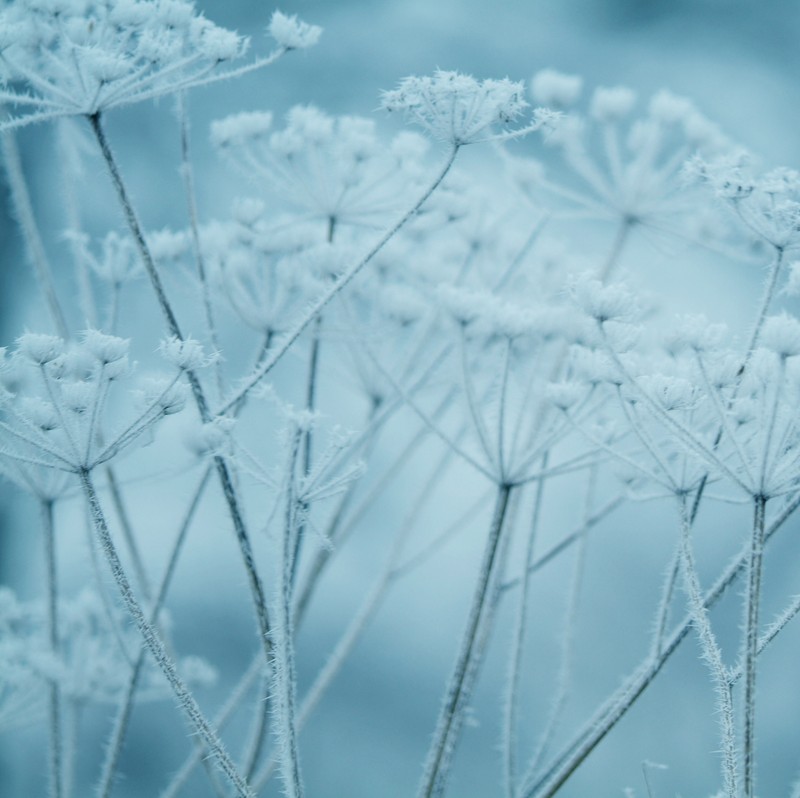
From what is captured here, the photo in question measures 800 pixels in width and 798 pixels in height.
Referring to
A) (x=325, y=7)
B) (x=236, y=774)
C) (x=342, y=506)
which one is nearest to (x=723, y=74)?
(x=325, y=7)

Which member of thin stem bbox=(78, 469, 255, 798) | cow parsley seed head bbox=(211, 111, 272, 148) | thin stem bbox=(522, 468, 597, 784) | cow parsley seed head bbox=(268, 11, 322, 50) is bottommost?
thin stem bbox=(78, 469, 255, 798)

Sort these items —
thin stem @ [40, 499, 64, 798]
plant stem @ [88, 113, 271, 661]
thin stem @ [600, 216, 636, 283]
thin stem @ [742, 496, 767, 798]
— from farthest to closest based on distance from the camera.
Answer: thin stem @ [600, 216, 636, 283], thin stem @ [40, 499, 64, 798], plant stem @ [88, 113, 271, 661], thin stem @ [742, 496, 767, 798]

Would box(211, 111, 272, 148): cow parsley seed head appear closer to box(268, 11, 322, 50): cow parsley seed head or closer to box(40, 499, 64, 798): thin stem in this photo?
box(268, 11, 322, 50): cow parsley seed head

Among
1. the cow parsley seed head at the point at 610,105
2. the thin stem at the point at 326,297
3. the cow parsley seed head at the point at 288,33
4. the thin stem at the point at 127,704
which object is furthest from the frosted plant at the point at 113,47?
the cow parsley seed head at the point at 610,105

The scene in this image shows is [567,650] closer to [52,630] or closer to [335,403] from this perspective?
[52,630]

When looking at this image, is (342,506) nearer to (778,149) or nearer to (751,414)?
(751,414)

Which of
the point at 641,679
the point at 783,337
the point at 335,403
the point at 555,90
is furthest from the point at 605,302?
the point at 335,403

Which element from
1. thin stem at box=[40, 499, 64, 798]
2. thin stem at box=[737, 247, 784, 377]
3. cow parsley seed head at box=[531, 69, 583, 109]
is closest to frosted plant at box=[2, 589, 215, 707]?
thin stem at box=[40, 499, 64, 798]
